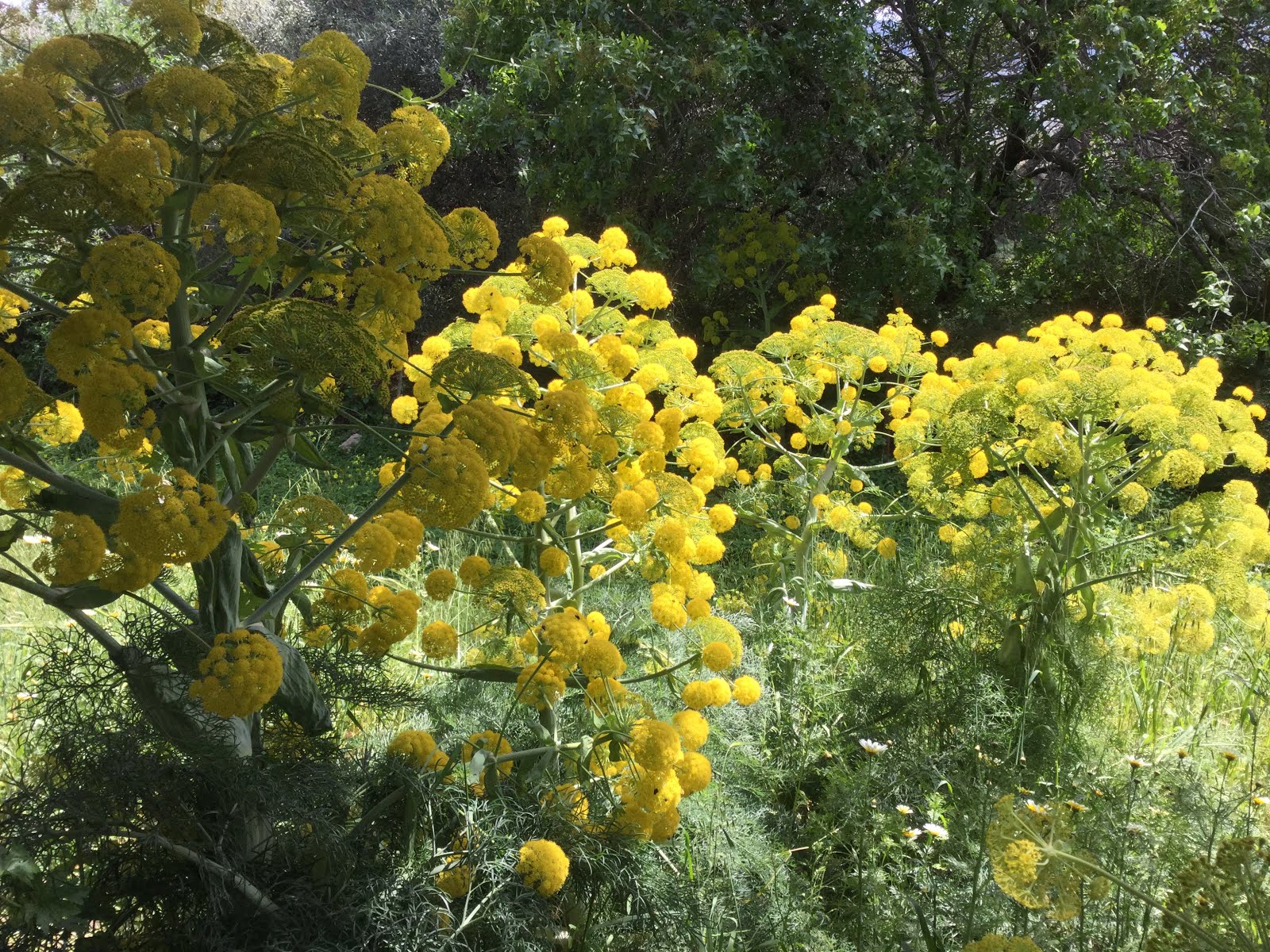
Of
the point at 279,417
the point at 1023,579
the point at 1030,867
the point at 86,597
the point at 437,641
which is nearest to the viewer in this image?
the point at 1030,867

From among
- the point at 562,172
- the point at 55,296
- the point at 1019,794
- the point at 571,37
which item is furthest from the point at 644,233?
the point at 55,296

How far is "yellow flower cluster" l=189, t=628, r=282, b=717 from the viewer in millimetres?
1308

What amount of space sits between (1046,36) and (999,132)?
3.67 ft

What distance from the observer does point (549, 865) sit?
1.65 meters

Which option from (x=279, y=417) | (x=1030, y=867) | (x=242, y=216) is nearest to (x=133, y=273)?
(x=242, y=216)

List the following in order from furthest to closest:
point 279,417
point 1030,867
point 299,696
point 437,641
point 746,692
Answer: point 746,692, point 437,641, point 299,696, point 279,417, point 1030,867

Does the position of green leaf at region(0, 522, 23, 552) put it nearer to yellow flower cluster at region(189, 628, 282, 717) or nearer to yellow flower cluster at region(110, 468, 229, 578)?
yellow flower cluster at region(110, 468, 229, 578)

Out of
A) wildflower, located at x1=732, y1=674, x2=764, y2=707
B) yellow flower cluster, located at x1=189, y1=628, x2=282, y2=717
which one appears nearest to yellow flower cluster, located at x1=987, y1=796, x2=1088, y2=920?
wildflower, located at x1=732, y1=674, x2=764, y2=707

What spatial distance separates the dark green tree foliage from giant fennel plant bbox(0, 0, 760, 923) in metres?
4.72

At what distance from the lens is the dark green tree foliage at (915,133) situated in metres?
6.43

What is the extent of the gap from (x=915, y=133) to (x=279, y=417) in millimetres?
6822

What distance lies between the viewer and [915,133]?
7.30 meters

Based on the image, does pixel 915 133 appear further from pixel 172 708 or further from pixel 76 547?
pixel 76 547

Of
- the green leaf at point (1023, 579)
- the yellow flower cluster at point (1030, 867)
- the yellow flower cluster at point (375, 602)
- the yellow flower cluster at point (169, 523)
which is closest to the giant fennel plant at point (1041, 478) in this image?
the green leaf at point (1023, 579)
